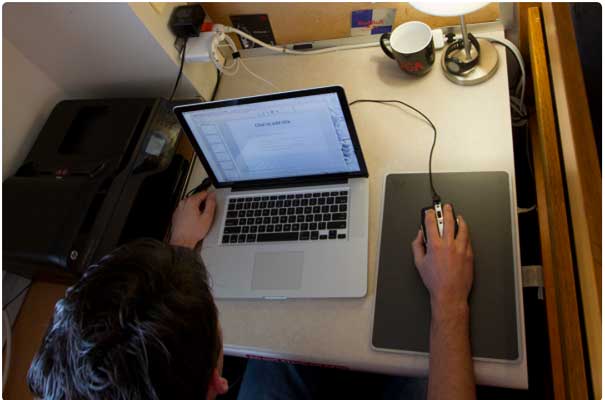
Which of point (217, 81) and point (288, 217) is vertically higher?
point (217, 81)

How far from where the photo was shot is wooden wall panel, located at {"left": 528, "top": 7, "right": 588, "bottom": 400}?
0.66 meters

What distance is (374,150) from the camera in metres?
0.93

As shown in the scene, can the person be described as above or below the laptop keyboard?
below

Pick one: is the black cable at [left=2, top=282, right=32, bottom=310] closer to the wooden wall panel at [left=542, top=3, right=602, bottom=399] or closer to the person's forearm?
the person's forearm

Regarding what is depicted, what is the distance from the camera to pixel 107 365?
0.46 m

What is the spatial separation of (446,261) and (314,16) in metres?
0.69

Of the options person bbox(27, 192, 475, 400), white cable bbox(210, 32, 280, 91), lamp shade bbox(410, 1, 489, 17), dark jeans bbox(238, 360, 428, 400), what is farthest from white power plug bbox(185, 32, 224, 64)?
dark jeans bbox(238, 360, 428, 400)

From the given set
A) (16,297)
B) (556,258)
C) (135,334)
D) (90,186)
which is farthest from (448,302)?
(16,297)

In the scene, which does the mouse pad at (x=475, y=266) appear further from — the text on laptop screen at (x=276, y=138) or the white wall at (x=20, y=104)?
the white wall at (x=20, y=104)

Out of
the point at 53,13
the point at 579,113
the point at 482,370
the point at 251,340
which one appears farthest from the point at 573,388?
the point at 53,13

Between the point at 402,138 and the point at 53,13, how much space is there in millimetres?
755

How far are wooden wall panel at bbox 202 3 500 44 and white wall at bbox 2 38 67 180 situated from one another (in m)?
0.44

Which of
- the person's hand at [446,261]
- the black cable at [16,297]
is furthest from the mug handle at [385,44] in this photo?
the black cable at [16,297]

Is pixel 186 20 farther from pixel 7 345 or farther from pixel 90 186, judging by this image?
pixel 7 345
